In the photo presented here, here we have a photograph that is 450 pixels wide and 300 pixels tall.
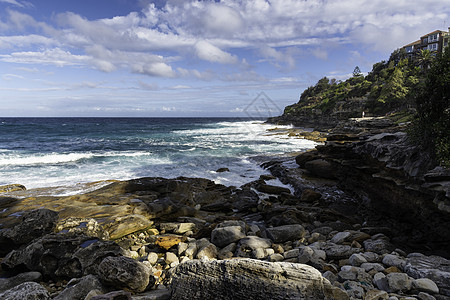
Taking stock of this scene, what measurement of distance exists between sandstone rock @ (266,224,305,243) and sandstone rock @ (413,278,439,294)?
390 cm

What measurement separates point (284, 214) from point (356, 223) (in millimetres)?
3168

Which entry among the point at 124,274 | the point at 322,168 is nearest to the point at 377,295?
the point at 124,274

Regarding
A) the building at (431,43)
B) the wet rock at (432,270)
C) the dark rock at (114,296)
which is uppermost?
the building at (431,43)

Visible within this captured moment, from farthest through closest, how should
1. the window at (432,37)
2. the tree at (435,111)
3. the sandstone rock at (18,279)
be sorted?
the window at (432,37) < the tree at (435,111) < the sandstone rock at (18,279)

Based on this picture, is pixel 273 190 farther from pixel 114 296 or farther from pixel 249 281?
pixel 114 296

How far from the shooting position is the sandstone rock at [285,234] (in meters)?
8.41

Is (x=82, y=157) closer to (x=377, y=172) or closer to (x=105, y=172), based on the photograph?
(x=105, y=172)

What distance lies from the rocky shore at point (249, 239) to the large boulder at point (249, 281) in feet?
0.06

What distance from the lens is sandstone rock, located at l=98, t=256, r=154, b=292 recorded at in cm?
485

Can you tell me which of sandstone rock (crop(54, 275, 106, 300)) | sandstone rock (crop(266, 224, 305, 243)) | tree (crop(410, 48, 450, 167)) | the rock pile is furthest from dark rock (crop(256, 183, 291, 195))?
sandstone rock (crop(54, 275, 106, 300))

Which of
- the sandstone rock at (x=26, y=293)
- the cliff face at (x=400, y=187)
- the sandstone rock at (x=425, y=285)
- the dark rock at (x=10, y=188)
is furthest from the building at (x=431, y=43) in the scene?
the dark rock at (x=10, y=188)

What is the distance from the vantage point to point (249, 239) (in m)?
7.83

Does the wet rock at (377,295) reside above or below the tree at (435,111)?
below

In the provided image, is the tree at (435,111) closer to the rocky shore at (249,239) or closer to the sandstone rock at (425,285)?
the rocky shore at (249,239)
